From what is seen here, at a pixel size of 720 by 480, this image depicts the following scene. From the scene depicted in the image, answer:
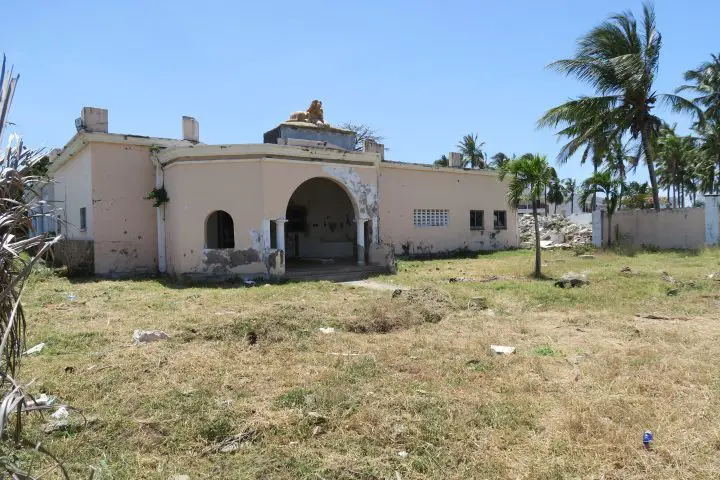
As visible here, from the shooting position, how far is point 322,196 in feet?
66.1

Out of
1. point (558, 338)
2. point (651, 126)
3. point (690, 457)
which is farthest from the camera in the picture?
point (651, 126)

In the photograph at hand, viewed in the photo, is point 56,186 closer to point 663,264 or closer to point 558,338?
point 558,338

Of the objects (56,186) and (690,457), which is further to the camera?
(56,186)

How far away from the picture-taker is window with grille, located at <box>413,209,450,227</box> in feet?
66.9

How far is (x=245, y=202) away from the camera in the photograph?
13547 mm

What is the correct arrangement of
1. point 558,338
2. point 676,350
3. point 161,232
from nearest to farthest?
1. point 676,350
2. point 558,338
3. point 161,232

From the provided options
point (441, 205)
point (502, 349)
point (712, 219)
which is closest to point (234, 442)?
point (502, 349)

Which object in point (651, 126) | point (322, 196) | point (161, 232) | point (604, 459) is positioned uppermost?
point (651, 126)

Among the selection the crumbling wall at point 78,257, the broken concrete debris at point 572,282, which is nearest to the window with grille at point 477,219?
the broken concrete debris at point 572,282

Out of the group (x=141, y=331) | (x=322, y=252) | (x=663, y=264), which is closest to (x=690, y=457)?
(x=141, y=331)

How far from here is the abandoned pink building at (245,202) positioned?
1355cm

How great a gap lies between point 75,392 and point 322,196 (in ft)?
52.0

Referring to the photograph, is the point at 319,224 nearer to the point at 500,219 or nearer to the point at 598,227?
the point at 500,219

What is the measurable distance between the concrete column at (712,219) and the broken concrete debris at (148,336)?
22301mm
